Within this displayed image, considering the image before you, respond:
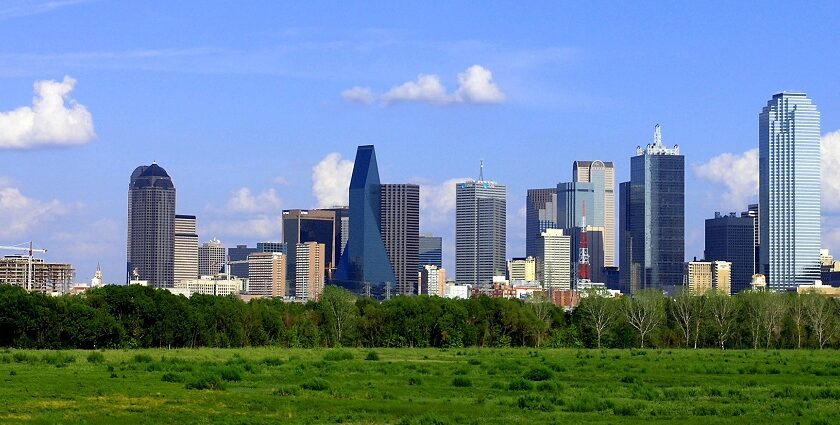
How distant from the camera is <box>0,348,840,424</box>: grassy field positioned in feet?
139

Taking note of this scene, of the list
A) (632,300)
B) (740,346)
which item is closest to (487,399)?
(740,346)

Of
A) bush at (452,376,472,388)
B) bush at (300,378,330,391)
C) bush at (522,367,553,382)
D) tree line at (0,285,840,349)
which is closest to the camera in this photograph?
bush at (300,378,330,391)

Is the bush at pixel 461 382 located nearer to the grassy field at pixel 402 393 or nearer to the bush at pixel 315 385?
the grassy field at pixel 402 393

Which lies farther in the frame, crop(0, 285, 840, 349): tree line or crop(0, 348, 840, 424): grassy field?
crop(0, 285, 840, 349): tree line

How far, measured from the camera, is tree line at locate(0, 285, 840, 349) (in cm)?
11356

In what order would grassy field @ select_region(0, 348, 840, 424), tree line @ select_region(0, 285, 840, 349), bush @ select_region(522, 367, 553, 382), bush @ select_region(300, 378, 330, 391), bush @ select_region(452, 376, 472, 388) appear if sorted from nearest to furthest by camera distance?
1. grassy field @ select_region(0, 348, 840, 424)
2. bush @ select_region(300, 378, 330, 391)
3. bush @ select_region(452, 376, 472, 388)
4. bush @ select_region(522, 367, 553, 382)
5. tree line @ select_region(0, 285, 840, 349)

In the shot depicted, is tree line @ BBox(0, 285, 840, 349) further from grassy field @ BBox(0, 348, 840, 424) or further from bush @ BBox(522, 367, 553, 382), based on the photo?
bush @ BBox(522, 367, 553, 382)

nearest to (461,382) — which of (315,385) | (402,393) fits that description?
(402,393)

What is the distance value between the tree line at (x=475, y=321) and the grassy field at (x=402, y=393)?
1481 inches

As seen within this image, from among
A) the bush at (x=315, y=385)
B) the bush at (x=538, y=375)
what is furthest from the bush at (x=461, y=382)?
the bush at (x=315, y=385)

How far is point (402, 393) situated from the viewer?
172 ft

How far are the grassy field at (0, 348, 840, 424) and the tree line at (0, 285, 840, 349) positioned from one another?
3763 cm

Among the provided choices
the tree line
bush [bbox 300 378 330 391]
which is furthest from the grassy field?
the tree line

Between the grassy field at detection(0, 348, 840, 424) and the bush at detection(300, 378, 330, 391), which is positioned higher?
the bush at detection(300, 378, 330, 391)
